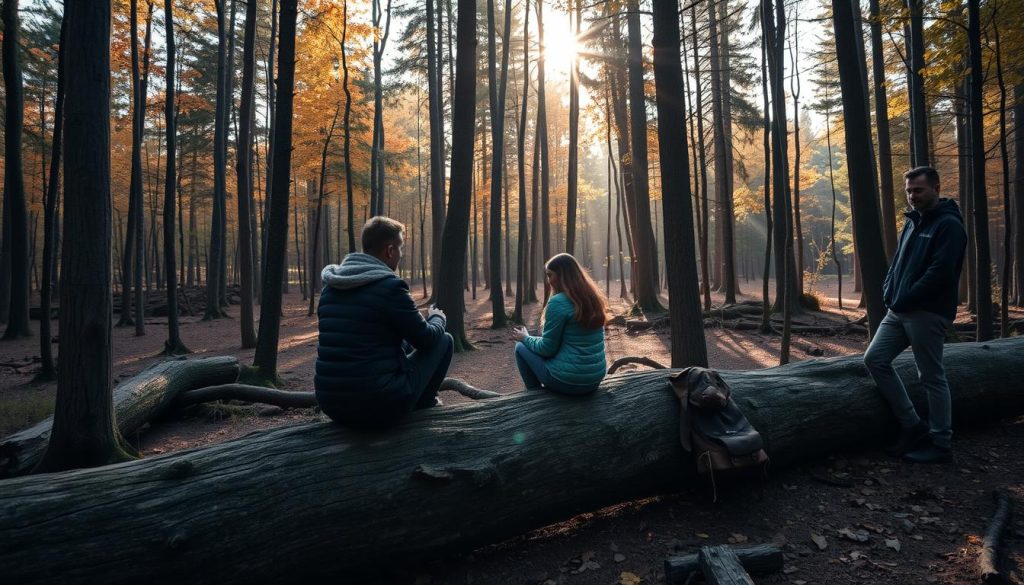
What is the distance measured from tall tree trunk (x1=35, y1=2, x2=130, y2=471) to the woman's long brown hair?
3.91 m

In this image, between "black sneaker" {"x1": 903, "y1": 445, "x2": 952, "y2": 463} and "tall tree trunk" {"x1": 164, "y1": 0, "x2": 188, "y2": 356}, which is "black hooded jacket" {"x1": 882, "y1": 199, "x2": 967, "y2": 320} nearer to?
"black sneaker" {"x1": 903, "y1": 445, "x2": 952, "y2": 463}

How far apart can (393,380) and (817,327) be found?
11579 millimetres

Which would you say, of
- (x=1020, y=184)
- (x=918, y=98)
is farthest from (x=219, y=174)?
(x=1020, y=184)

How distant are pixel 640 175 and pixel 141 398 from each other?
46.1 feet

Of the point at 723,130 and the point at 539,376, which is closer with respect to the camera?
the point at 539,376

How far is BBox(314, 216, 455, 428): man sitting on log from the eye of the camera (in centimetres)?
314

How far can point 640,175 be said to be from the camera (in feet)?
52.3

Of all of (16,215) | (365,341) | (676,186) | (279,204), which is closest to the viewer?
(365,341)

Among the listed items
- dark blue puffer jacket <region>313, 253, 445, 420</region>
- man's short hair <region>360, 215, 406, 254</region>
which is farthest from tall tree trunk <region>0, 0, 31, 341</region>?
dark blue puffer jacket <region>313, 253, 445, 420</region>

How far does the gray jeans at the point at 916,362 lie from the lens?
4.10m

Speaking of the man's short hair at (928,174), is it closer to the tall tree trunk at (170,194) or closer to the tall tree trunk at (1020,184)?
the tall tree trunk at (1020,184)

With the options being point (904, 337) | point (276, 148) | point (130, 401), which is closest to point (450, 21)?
point (276, 148)

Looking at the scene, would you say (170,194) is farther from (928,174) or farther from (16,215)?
(928,174)

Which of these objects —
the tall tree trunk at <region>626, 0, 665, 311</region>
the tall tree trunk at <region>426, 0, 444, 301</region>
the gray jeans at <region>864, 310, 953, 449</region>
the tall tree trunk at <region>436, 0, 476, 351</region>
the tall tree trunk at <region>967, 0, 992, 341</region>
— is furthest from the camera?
the tall tree trunk at <region>426, 0, 444, 301</region>
